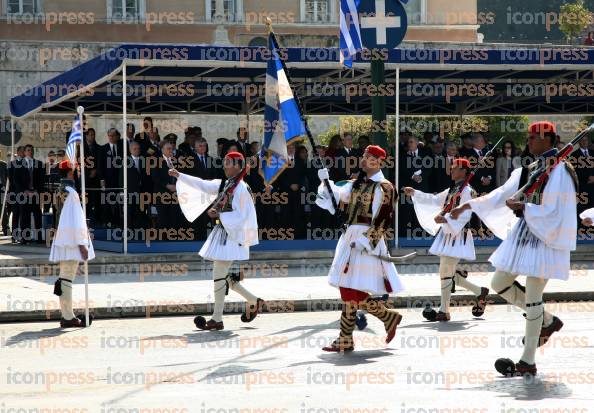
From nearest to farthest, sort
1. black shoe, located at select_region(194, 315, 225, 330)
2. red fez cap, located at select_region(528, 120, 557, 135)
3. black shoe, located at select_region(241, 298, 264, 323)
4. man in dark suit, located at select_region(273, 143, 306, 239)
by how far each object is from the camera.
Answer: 1. red fez cap, located at select_region(528, 120, 557, 135)
2. black shoe, located at select_region(194, 315, 225, 330)
3. black shoe, located at select_region(241, 298, 264, 323)
4. man in dark suit, located at select_region(273, 143, 306, 239)

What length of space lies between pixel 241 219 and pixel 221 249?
408mm

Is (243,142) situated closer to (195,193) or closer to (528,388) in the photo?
(195,193)

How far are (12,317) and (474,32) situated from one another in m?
45.4

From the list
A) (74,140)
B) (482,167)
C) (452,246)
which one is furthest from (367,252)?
(482,167)

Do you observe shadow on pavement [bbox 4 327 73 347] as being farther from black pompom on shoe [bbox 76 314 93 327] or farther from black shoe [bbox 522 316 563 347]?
black shoe [bbox 522 316 563 347]

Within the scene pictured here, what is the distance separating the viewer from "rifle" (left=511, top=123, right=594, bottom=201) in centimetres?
1015

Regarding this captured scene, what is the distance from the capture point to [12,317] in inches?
599

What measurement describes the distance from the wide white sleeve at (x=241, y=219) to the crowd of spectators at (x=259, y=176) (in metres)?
6.37

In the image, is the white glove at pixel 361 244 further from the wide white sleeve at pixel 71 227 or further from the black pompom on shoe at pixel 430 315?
the wide white sleeve at pixel 71 227

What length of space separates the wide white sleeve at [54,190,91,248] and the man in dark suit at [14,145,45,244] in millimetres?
9535

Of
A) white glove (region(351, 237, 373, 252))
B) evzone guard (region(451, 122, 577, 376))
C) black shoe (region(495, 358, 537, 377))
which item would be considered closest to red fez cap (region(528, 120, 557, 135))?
evzone guard (region(451, 122, 577, 376))

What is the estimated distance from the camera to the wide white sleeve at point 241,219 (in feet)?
46.2

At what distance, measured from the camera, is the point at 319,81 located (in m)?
25.0

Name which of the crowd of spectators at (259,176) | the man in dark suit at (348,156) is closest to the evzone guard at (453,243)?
the crowd of spectators at (259,176)
